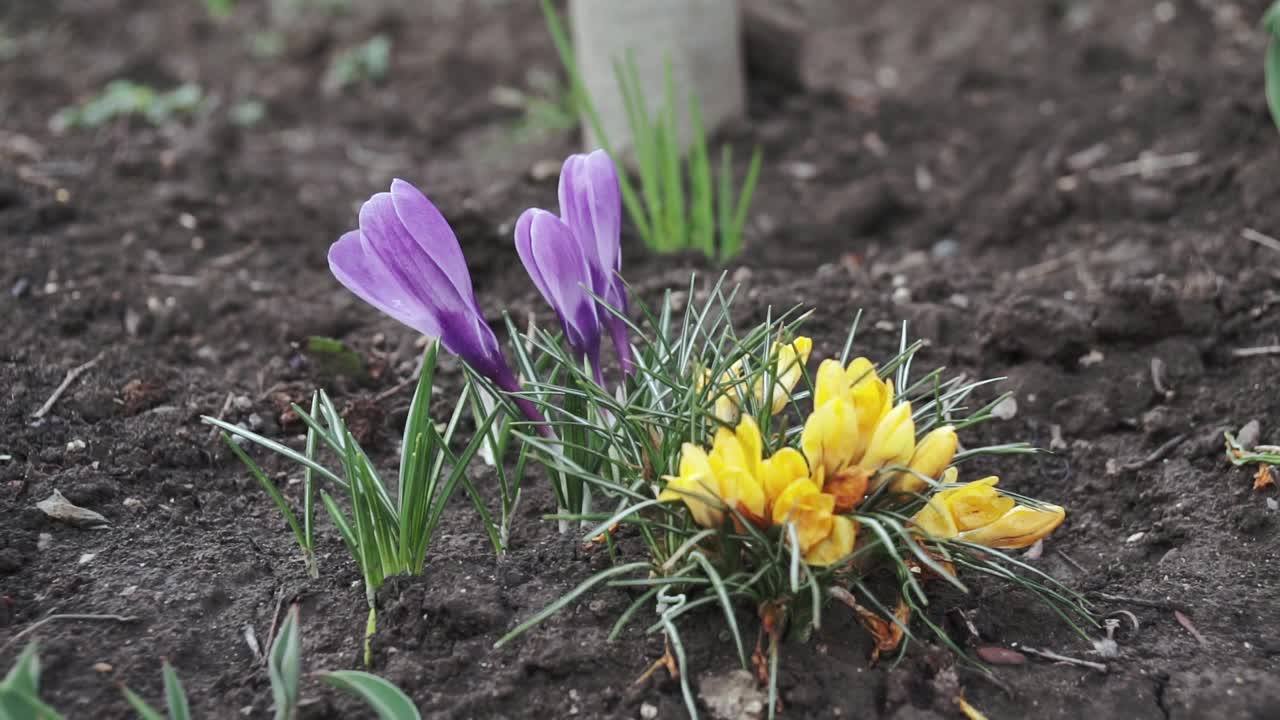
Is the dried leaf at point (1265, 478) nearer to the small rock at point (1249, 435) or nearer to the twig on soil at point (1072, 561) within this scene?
the small rock at point (1249, 435)

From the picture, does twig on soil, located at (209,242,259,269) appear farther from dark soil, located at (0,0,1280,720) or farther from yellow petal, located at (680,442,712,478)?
yellow petal, located at (680,442,712,478)

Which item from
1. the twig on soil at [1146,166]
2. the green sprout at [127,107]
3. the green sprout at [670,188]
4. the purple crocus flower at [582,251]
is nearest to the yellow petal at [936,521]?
the purple crocus flower at [582,251]

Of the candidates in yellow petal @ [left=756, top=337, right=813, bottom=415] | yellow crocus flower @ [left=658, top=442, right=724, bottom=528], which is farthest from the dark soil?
yellow petal @ [left=756, top=337, right=813, bottom=415]

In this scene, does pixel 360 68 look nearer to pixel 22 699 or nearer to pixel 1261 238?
pixel 1261 238

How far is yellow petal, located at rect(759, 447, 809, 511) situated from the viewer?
1461mm

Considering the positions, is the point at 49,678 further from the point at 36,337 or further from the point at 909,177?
the point at 909,177

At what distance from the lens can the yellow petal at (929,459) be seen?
4.97 ft

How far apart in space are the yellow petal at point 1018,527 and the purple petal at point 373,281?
2.61 feet

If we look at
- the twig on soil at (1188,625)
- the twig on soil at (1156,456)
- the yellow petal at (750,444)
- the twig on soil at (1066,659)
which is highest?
the yellow petal at (750,444)

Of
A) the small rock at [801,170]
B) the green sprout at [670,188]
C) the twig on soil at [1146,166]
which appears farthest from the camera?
the small rock at [801,170]

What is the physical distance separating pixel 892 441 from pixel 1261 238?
1.69 meters

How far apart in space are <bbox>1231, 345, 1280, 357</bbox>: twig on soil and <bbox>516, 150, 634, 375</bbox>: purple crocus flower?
1.31m

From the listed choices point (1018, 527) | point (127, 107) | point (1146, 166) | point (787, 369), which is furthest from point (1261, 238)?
point (127, 107)

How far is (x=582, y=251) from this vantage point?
1.67 metres
